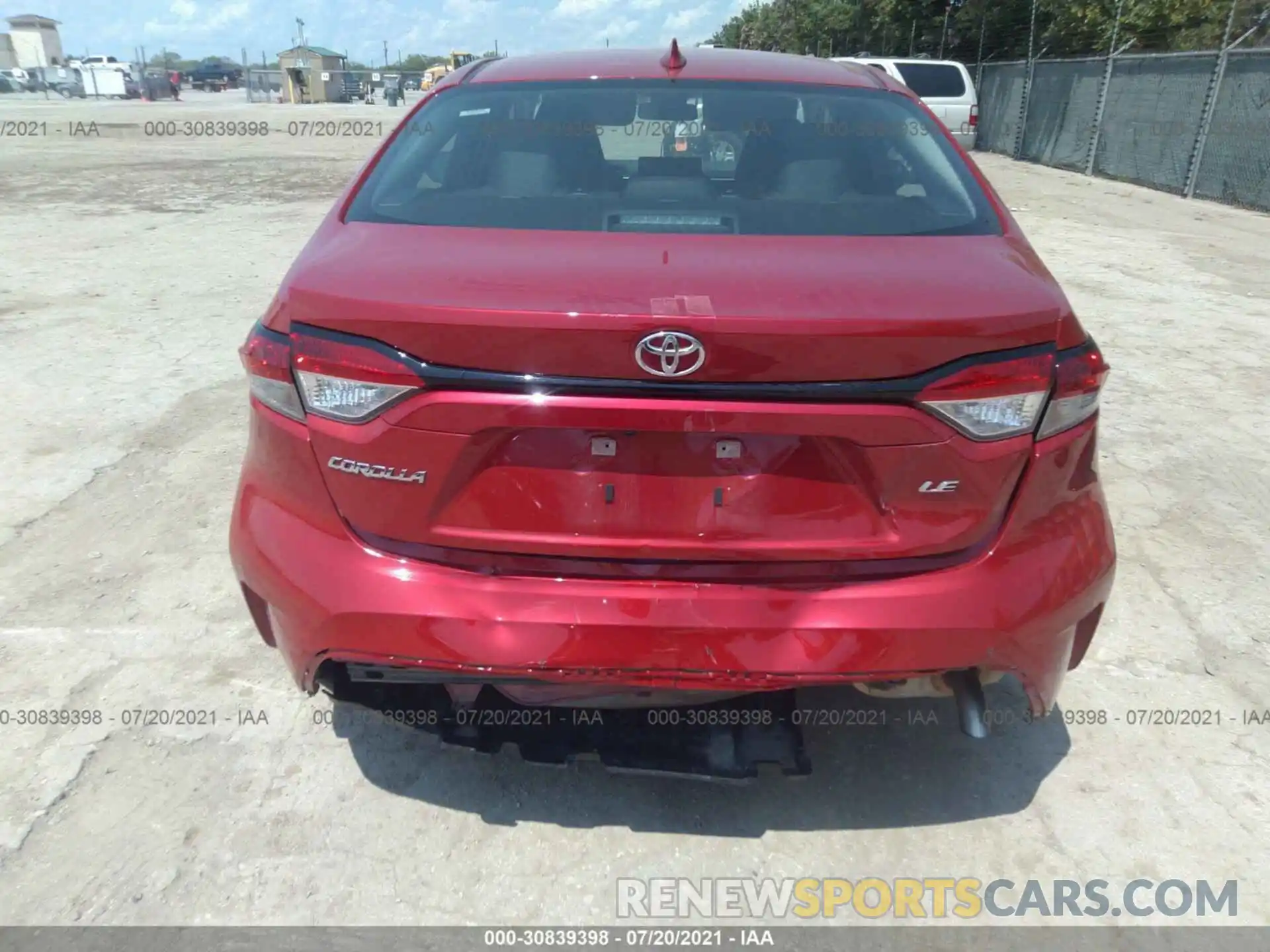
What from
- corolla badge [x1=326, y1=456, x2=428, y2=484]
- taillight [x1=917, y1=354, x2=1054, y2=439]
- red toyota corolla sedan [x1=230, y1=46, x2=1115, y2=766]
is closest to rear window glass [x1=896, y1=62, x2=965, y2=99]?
red toyota corolla sedan [x1=230, y1=46, x2=1115, y2=766]

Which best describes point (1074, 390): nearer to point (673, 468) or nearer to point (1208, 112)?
point (673, 468)

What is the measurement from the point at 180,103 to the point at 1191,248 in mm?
43801

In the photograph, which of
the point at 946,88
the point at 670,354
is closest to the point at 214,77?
the point at 946,88

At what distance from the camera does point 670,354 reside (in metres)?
1.74

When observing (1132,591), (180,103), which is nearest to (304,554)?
(1132,591)

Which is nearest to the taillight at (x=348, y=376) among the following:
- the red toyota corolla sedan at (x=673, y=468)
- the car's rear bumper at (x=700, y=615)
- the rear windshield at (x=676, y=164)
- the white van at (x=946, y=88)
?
the red toyota corolla sedan at (x=673, y=468)

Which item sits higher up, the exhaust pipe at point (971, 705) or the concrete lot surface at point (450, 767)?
the exhaust pipe at point (971, 705)

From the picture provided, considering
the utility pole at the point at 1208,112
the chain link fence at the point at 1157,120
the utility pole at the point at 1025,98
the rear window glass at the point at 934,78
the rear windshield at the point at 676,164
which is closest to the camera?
the rear windshield at the point at 676,164

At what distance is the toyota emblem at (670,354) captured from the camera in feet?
5.71

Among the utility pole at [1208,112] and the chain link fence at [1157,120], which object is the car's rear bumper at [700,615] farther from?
the utility pole at [1208,112]

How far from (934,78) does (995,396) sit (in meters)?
18.6

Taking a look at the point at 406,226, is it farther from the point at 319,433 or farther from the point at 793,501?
the point at 793,501

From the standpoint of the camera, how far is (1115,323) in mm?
6770

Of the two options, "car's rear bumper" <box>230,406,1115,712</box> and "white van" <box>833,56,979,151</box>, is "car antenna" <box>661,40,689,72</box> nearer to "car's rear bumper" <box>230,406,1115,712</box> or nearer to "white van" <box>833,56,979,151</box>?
"car's rear bumper" <box>230,406,1115,712</box>
